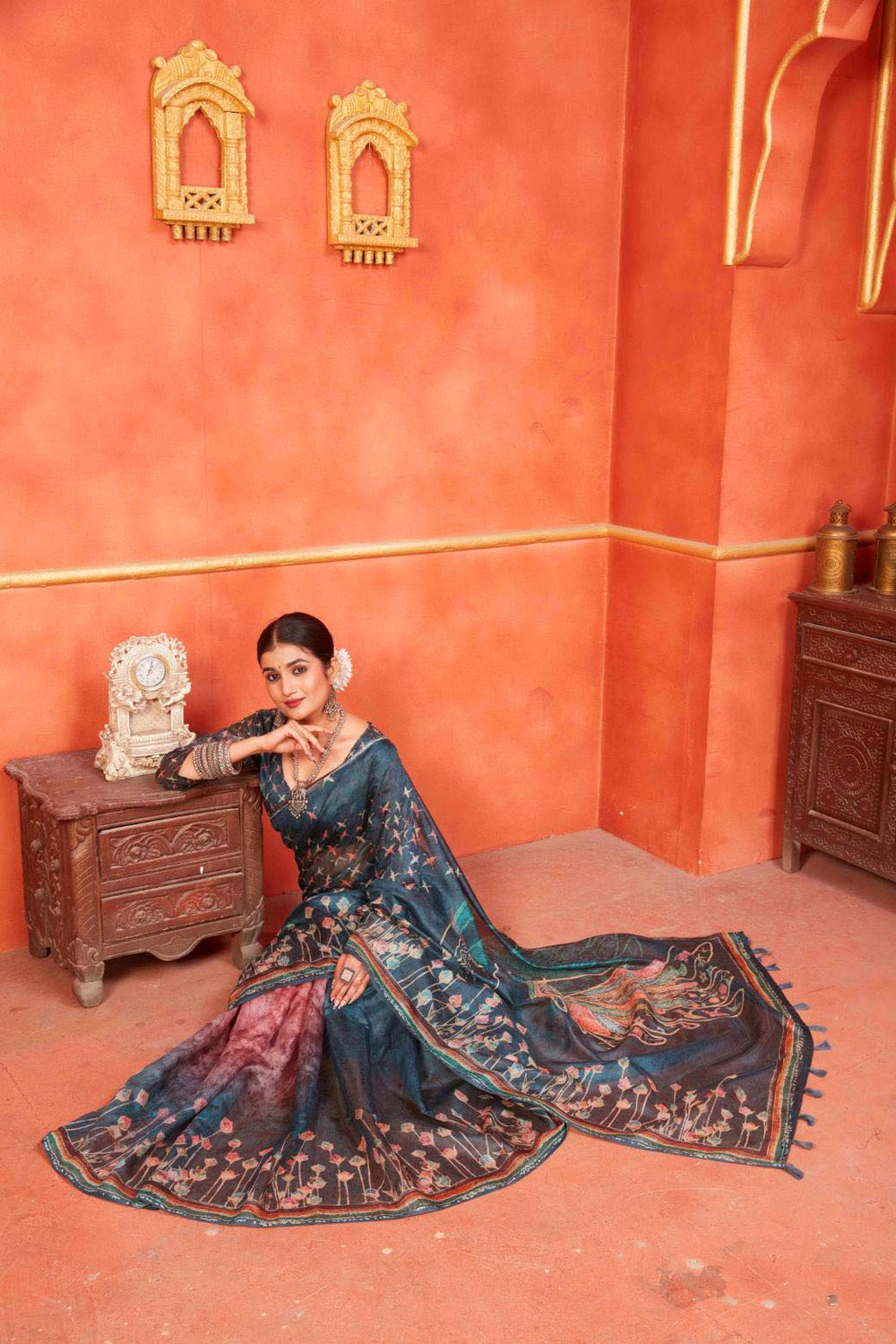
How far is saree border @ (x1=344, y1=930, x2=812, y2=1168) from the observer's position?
3.08 m

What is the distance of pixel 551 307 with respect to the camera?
462 centimetres

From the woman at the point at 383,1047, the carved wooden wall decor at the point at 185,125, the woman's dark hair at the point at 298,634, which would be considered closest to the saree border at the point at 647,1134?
the woman at the point at 383,1047

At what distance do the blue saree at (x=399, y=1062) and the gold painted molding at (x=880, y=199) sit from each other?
7.72 ft

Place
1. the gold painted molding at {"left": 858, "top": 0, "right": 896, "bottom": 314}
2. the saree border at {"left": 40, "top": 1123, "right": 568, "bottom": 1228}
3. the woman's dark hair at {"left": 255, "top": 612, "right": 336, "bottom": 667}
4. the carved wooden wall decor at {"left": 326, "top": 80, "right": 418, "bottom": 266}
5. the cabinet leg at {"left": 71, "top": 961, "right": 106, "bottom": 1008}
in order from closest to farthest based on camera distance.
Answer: the saree border at {"left": 40, "top": 1123, "right": 568, "bottom": 1228} → the woman's dark hair at {"left": 255, "top": 612, "right": 336, "bottom": 667} → the cabinet leg at {"left": 71, "top": 961, "right": 106, "bottom": 1008} → the carved wooden wall decor at {"left": 326, "top": 80, "right": 418, "bottom": 266} → the gold painted molding at {"left": 858, "top": 0, "right": 896, "bottom": 314}

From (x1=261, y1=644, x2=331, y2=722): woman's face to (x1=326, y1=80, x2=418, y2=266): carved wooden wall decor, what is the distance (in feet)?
4.65

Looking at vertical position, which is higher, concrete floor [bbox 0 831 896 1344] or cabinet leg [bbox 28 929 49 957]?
cabinet leg [bbox 28 929 49 957]

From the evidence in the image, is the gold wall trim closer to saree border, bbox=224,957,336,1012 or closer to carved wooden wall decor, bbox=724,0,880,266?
carved wooden wall decor, bbox=724,0,880,266

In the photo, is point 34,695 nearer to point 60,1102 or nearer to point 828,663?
point 60,1102

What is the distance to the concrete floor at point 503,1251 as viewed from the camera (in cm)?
254

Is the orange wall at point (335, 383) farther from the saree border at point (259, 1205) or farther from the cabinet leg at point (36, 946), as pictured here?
the saree border at point (259, 1205)

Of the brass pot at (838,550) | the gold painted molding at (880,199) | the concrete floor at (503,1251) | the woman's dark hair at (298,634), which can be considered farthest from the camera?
the brass pot at (838,550)

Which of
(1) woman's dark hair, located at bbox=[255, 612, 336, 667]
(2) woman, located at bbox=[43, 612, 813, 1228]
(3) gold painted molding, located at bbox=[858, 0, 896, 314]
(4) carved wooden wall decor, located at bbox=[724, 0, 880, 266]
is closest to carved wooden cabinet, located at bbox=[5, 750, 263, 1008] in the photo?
(2) woman, located at bbox=[43, 612, 813, 1228]

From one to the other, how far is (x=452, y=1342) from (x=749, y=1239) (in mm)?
702

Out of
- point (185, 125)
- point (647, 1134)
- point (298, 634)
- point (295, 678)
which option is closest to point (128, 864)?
point (295, 678)
